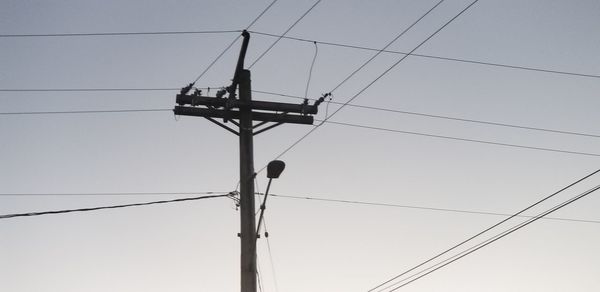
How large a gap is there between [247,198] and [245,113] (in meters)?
1.76

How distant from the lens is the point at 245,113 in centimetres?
1009

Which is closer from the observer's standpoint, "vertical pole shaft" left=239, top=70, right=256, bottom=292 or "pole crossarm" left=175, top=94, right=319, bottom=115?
"vertical pole shaft" left=239, top=70, right=256, bottom=292

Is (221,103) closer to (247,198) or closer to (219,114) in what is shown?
(219,114)

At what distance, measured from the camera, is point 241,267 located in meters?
8.69

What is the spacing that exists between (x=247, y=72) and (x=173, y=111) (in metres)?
1.63

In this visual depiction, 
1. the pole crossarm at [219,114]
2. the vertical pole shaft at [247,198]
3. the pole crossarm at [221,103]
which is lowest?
the vertical pole shaft at [247,198]

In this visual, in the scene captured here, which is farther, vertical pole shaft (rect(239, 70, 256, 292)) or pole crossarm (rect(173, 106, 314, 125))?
pole crossarm (rect(173, 106, 314, 125))

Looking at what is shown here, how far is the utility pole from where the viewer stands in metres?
9.09

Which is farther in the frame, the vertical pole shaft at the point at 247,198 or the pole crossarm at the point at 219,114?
the pole crossarm at the point at 219,114

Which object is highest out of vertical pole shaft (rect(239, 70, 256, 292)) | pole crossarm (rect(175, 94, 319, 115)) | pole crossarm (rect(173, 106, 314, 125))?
pole crossarm (rect(175, 94, 319, 115))

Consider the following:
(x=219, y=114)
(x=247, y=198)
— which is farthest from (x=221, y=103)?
(x=247, y=198)

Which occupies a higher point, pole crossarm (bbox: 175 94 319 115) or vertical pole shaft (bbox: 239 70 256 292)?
pole crossarm (bbox: 175 94 319 115)

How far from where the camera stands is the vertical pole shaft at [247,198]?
28.2ft

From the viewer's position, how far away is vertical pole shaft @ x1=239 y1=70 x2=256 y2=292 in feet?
28.2
